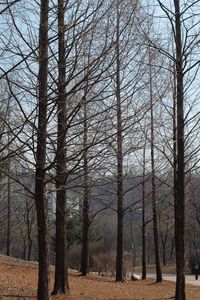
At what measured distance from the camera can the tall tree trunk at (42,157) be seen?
7785mm

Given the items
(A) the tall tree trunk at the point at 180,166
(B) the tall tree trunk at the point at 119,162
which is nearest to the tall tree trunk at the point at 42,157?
(B) the tall tree trunk at the point at 119,162

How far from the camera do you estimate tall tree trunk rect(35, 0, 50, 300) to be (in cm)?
779

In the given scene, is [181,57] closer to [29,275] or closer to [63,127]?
[63,127]

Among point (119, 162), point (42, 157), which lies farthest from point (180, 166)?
point (119, 162)

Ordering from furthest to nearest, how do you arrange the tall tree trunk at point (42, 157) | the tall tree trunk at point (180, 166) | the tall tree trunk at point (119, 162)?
the tall tree trunk at point (180, 166)
the tall tree trunk at point (119, 162)
the tall tree trunk at point (42, 157)

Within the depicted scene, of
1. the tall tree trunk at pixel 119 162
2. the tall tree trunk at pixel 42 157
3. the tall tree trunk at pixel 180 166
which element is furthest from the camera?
the tall tree trunk at pixel 180 166

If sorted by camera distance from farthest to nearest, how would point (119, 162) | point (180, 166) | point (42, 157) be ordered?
point (119, 162) → point (180, 166) → point (42, 157)

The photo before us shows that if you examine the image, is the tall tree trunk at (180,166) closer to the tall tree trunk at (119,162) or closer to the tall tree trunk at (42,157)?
the tall tree trunk at (119,162)

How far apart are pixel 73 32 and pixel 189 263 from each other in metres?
46.1

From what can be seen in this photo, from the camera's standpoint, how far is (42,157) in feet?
27.1

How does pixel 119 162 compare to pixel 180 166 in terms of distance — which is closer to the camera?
pixel 180 166

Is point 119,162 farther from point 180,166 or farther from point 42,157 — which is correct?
point 42,157

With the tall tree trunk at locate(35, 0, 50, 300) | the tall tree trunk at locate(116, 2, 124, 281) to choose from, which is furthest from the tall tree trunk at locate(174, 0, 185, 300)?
the tall tree trunk at locate(35, 0, 50, 300)

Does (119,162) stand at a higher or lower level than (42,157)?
higher
